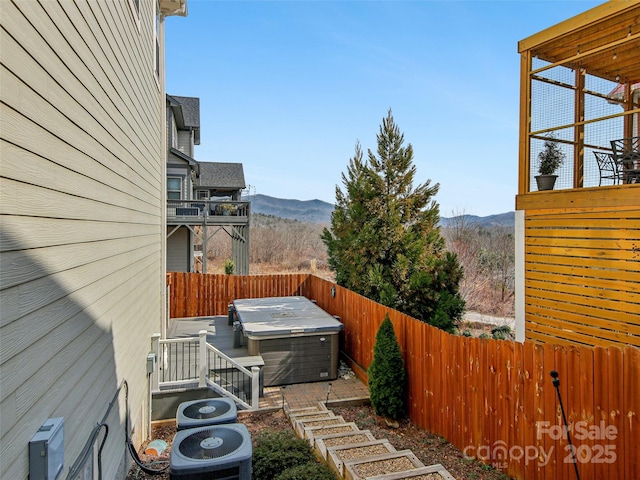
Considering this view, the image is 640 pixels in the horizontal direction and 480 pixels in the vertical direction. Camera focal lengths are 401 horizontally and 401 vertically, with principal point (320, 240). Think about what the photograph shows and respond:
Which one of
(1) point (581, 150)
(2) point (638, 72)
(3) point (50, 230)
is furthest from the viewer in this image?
(2) point (638, 72)

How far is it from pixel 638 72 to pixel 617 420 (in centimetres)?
666

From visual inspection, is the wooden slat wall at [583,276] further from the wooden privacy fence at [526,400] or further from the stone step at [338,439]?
the stone step at [338,439]

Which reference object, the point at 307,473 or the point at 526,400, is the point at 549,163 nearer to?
the point at 526,400

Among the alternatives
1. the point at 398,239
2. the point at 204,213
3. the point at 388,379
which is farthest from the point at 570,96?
the point at 204,213

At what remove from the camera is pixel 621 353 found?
3.67m

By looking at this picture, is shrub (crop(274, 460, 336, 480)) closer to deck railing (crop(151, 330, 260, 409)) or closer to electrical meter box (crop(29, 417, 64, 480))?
electrical meter box (crop(29, 417, 64, 480))

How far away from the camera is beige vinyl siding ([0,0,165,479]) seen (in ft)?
5.02

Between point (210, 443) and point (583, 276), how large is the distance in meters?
5.44

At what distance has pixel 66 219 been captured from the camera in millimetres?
2164

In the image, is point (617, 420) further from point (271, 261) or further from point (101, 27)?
point (271, 261)

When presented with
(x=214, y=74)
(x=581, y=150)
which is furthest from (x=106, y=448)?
(x=214, y=74)

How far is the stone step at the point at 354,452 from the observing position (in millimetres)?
4285

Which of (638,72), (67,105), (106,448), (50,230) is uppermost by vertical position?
(638,72)

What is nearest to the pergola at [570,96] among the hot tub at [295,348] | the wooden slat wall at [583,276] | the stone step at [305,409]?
the wooden slat wall at [583,276]
